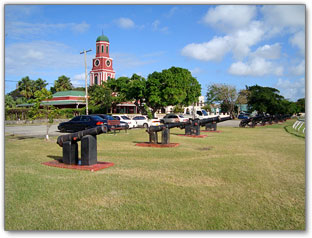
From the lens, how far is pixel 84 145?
305 inches

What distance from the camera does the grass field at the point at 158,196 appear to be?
4246 mm

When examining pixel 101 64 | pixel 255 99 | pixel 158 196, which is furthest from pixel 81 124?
pixel 101 64

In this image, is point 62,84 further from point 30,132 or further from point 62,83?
point 30,132

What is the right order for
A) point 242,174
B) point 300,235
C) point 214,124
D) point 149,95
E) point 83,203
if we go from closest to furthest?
point 300,235, point 83,203, point 242,174, point 214,124, point 149,95

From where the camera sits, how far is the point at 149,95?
3953cm

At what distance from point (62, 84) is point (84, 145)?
5597 cm

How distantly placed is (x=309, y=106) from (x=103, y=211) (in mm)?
3321

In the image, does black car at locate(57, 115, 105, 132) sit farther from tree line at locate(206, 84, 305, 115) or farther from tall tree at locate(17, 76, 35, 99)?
tall tree at locate(17, 76, 35, 99)

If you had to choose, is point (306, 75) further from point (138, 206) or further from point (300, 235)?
point (138, 206)

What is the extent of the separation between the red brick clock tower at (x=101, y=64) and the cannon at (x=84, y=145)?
61.2 metres

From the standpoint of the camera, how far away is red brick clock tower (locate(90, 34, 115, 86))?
68188 millimetres

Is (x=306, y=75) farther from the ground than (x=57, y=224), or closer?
farther from the ground

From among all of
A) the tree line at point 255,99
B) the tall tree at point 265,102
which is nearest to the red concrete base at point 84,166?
the tree line at point 255,99

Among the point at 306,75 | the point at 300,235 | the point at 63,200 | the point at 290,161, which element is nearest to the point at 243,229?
the point at 300,235
